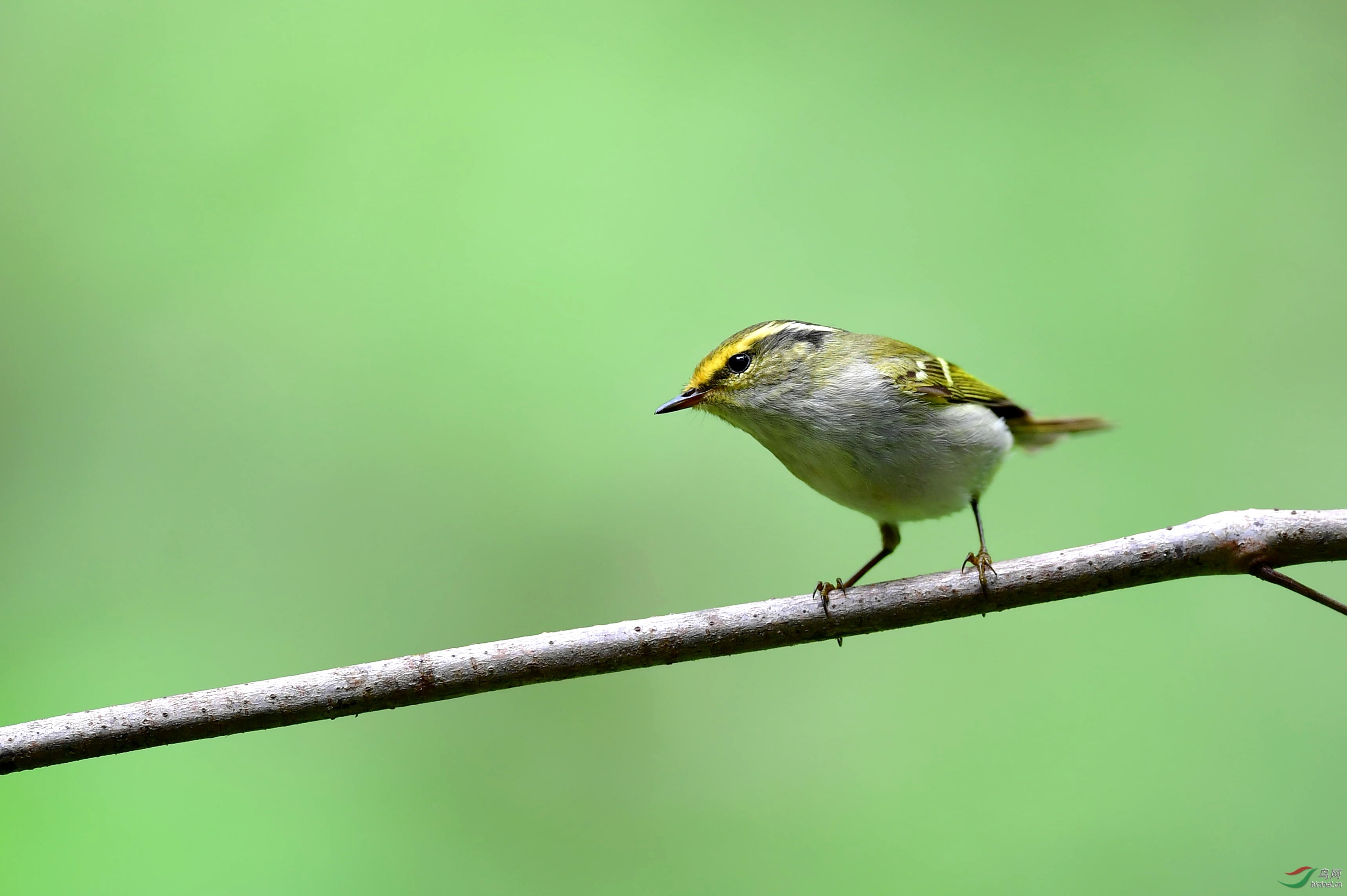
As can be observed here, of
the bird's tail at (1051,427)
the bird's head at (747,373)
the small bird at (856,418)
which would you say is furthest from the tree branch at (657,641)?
the bird's tail at (1051,427)

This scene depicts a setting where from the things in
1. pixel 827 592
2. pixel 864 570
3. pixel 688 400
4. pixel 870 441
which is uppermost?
pixel 688 400

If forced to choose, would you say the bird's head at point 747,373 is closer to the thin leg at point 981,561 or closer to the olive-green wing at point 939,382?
the olive-green wing at point 939,382

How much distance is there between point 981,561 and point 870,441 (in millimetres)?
371

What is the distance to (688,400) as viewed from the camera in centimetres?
221

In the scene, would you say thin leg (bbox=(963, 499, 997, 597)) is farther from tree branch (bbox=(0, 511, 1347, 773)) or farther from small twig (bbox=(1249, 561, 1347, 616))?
small twig (bbox=(1249, 561, 1347, 616))

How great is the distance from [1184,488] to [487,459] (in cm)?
245

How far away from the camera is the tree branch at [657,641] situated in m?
1.55

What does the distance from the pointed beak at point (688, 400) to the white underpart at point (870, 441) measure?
0.07m

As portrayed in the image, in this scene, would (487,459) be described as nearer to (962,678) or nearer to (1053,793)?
(962,678)

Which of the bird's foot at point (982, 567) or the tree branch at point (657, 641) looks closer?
the tree branch at point (657, 641)

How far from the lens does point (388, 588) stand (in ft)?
11.0

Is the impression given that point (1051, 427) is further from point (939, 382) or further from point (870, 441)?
point (870, 441)

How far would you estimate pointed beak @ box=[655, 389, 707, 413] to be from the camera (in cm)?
219

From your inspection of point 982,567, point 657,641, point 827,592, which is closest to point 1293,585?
point 982,567
